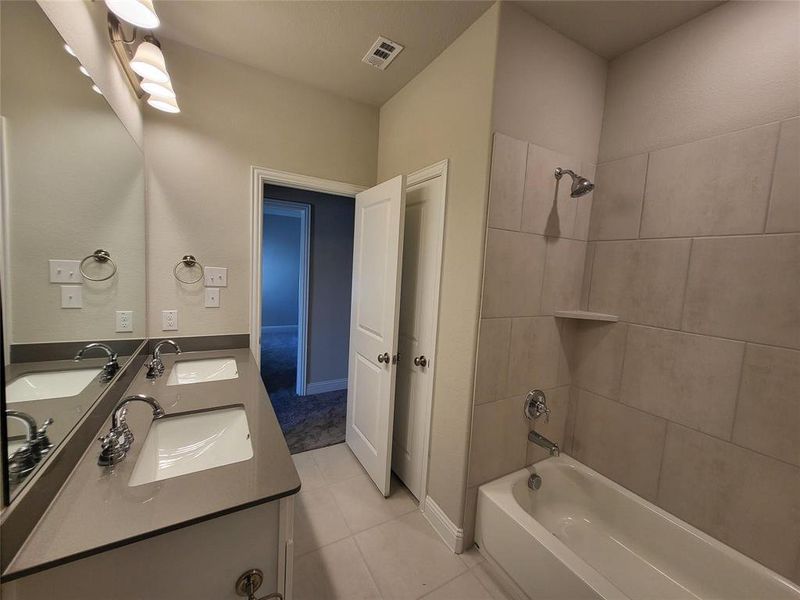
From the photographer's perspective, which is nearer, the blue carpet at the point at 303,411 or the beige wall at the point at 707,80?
the beige wall at the point at 707,80

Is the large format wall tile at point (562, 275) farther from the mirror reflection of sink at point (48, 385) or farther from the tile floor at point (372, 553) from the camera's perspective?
the mirror reflection of sink at point (48, 385)

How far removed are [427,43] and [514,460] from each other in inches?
86.4

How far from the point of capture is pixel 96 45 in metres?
1.09

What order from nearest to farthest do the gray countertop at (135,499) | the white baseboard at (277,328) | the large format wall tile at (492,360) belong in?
the gray countertop at (135,499)
the large format wall tile at (492,360)
the white baseboard at (277,328)

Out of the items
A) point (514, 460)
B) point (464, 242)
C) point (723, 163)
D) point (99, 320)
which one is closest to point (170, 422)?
point (99, 320)

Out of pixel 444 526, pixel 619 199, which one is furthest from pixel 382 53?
pixel 444 526

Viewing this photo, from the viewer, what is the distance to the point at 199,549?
753 millimetres

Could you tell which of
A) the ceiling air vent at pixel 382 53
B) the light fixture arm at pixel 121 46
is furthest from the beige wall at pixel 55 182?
the ceiling air vent at pixel 382 53

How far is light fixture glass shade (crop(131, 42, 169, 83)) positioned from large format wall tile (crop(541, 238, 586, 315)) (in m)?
1.86

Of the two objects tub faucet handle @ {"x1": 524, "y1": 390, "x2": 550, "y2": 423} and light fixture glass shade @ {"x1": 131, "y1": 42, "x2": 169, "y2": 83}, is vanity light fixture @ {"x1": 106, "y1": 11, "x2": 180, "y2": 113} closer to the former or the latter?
light fixture glass shade @ {"x1": 131, "y1": 42, "x2": 169, "y2": 83}

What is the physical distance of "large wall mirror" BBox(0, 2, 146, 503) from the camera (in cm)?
64

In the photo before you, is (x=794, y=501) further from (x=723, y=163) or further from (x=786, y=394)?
(x=723, y=163)

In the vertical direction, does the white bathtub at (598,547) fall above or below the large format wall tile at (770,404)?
below

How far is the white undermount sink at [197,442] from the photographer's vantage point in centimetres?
107
